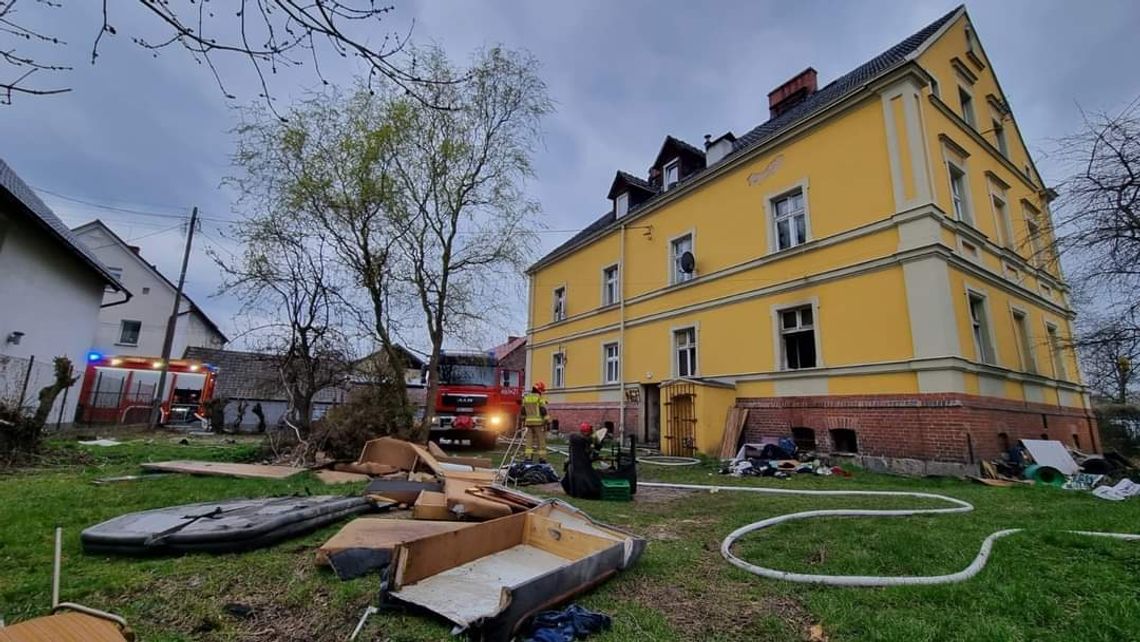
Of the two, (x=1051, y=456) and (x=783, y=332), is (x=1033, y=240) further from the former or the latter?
(x=783, y=332)

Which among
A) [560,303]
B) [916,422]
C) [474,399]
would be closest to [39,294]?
[474,399]

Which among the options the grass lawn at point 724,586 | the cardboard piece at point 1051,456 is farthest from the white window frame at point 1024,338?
the grass lawn at point 724,586

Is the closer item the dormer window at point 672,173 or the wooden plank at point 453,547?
the wooden plank at point 453,547

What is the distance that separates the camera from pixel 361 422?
372 inches

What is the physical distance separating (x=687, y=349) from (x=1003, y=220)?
8.90 meters

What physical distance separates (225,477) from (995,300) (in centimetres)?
1544

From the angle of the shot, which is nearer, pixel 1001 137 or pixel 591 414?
pixel 1001 137

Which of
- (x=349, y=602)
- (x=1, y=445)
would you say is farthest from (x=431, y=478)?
(x=1, y=445)

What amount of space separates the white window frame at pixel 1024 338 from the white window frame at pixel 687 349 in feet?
23.6

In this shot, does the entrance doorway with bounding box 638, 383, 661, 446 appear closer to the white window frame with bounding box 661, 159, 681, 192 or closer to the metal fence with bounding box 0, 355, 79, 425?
the white window frame with bounding box 661, 159, 681, 192

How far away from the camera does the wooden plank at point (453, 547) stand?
2.72 metres

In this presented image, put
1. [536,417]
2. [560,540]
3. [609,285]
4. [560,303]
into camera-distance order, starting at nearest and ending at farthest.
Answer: [560,540]
[536,417]
[609,285]
[560,303]

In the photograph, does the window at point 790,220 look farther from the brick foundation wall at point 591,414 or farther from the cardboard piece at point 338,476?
the cardboard piece at point 338,476

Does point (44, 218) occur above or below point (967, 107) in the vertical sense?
below
